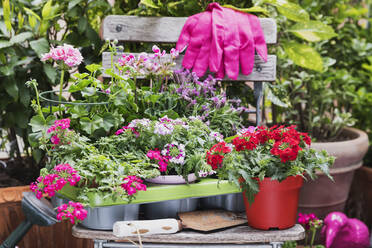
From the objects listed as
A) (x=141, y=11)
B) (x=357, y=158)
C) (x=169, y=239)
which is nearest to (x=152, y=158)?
(x=169, y=239)

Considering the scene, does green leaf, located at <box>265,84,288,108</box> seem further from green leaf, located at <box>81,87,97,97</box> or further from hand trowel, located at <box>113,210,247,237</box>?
green leaf, located at <box>81,87,97,97</box>

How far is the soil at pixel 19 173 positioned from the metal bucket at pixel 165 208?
2.64 ft

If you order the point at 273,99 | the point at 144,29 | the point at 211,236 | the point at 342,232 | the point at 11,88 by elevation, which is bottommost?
the point at 342,232

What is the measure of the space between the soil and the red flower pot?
111 cm

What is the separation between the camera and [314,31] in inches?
75.0

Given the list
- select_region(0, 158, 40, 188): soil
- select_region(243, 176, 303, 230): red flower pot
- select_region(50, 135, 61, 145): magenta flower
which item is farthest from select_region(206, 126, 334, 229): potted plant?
select_region(0, 158, 40, 188): soil

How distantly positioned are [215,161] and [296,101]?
1.16 metres

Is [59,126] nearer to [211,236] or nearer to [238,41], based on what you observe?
[211,236]

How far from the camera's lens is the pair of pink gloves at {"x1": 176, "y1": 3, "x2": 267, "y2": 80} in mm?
1564

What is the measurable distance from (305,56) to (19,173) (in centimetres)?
153

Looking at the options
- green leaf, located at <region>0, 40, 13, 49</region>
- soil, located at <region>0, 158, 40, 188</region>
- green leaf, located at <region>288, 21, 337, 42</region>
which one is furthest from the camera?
green leaf, located at <region>288, 21, 337, 42</region>

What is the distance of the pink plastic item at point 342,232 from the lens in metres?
1.81

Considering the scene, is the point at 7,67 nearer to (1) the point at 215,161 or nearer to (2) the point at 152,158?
(2) the point at 152,158

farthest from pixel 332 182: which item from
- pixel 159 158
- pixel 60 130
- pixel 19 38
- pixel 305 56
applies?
pixel 19 38
